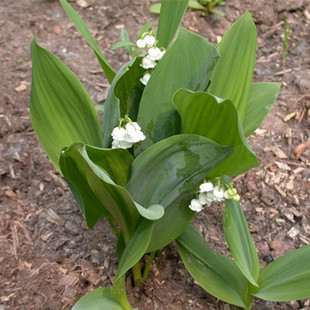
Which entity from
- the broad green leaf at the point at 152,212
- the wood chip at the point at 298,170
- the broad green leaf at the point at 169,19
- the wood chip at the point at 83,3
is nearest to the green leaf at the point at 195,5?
the wood chip at the point at 83,3

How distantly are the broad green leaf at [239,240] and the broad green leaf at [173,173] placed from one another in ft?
0.40

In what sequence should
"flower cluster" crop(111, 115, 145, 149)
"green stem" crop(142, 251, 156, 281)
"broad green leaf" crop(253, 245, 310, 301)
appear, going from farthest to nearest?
1. "green stem" crop(142, 251, 156, 281)
2. "broad green leaf" crop(253, 245, 310, 301)
3. "flower cluster" crop(111, 115, 145, 149)

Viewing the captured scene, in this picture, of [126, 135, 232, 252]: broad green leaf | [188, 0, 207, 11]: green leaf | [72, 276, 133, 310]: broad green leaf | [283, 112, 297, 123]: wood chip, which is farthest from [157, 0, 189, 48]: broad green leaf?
[188, 0, 207, 11]: green leaf

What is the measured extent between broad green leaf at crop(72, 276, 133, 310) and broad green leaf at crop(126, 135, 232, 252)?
7.9 inches

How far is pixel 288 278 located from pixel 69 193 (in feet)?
3.08

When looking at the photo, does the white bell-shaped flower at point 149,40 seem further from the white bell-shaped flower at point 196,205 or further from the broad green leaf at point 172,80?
the white bell-shaped flower at point 196,205

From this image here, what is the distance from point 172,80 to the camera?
1.51 meters

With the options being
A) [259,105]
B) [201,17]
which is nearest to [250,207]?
[259,105]

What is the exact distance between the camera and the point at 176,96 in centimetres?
140

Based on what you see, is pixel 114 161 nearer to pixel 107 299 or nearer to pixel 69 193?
pixel 107 299

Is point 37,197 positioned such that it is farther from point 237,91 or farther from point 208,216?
point 237,91

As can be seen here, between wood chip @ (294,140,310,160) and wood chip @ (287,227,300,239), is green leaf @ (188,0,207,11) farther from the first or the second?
wood chip @ (287,227,300,239)

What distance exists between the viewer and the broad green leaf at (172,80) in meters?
1.46

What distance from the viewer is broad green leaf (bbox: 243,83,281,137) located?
1677 mm
